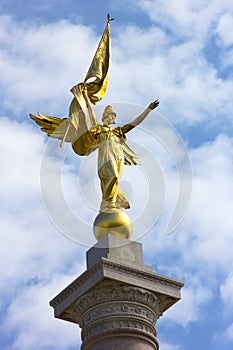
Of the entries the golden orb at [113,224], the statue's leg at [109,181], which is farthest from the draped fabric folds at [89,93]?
the golden orb at [113,224]

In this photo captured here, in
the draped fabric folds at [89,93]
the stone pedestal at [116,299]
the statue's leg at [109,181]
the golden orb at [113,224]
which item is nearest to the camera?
the stone pedestal at [116,299]

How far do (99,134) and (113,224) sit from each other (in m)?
3.15

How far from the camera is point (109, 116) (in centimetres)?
2553

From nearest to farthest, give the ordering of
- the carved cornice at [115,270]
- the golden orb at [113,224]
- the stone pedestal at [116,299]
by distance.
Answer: the stone pedestal at [116,299] → the carved cornice at [115,270] → the golden orb at [113,224]

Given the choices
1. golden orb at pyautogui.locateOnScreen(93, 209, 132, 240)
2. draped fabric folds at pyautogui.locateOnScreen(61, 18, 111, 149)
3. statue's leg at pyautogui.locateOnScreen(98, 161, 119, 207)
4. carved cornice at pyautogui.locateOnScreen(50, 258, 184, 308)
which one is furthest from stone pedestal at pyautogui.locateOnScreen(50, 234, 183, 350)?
draped fabric folds at pyautogui.locateOnScreen(61, 18, 111, 149)

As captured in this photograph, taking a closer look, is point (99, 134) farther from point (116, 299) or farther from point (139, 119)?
point (116, 299)

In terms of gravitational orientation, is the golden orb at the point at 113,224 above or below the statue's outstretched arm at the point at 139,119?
below

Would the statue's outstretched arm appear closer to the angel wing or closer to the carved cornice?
the angel wing

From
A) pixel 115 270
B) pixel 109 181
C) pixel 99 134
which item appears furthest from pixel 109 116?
pixel 115 270

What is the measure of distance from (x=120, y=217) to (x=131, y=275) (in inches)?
72.9

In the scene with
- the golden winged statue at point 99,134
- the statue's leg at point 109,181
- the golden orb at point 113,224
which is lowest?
the golden orb at point 113,224

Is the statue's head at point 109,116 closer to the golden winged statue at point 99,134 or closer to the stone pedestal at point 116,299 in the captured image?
the golden winged statue at point 99,134

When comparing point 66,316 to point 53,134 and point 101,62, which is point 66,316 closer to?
point 53,134

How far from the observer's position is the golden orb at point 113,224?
75.0ft
